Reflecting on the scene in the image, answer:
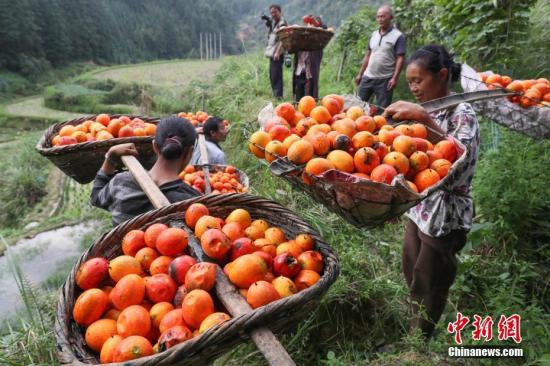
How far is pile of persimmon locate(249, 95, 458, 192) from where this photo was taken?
1299 mm

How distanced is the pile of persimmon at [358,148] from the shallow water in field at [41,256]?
434 cm

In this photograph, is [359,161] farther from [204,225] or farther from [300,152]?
[204,225]

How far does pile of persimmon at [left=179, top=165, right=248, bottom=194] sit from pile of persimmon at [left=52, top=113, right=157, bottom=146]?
0.96 meters

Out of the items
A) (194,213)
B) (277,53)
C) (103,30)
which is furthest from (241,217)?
(103,30)

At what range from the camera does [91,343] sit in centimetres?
119

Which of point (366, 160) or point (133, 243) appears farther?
point (133, 243)

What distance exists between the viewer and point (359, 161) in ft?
4.38

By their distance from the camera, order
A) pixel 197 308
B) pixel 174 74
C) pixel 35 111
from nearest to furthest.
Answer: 1. pixel 197 308
2. pixel 174 74
3. pixel 35 111

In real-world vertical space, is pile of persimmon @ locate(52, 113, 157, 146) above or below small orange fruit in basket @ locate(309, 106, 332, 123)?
below

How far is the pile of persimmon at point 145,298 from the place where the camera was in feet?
3.66

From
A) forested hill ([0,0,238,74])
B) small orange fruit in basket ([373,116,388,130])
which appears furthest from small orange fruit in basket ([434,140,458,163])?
forested hill ([0,0,238,74])

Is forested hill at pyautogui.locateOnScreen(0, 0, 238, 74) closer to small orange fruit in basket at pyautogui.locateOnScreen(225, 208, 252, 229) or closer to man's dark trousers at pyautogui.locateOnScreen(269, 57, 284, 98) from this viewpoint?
man's dark trousers at pyautogui.locateOnScreen(269, 57, 284, 98)

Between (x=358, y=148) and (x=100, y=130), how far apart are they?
7.20 feet

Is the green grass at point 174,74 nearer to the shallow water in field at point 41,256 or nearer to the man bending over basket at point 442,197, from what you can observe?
the shallow water in field at point 41,256
